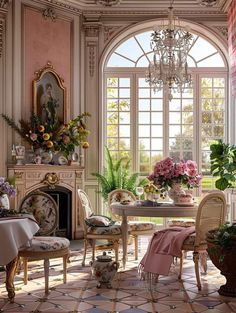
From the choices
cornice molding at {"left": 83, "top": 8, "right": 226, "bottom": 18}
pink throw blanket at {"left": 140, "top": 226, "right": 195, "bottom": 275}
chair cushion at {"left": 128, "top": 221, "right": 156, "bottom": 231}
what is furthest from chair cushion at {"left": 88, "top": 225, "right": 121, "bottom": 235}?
cornice molding at {"left": 83, "top": 8, "right": 226, "bottom": 18}

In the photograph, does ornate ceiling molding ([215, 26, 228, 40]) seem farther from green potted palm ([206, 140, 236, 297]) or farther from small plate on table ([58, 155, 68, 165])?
green potted palm ([206, 140, 236, 297])

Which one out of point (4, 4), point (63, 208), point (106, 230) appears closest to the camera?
point (106, 230)

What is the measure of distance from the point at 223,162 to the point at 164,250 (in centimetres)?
301

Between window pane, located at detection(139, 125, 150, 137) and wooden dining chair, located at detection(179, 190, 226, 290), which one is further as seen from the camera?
window pane, located at detection(139, 125, 150, 137)

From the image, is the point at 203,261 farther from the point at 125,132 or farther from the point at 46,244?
the point at 125,132

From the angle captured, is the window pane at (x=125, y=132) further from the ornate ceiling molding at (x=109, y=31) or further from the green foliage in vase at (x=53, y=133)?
the ornate ceiling molding at (x=109, y=31)

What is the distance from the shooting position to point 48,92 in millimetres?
8117

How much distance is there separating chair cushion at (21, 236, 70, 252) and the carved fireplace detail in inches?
102

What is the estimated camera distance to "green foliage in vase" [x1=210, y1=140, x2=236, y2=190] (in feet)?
25.8

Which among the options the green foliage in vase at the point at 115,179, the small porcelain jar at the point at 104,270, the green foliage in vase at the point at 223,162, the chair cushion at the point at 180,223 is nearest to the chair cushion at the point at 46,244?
the small porcelain jar at the point at 104,270

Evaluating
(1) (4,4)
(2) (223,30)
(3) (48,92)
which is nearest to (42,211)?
(3) (48,92)

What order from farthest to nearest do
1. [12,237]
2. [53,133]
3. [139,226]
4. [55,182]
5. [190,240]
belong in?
[53,133]
[55,182]
[139,226]
[190,240]
[12,237]

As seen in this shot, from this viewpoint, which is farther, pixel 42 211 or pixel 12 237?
pixel 42 211

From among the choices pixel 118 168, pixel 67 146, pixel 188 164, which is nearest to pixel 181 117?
pixel 118 168
